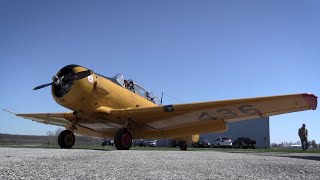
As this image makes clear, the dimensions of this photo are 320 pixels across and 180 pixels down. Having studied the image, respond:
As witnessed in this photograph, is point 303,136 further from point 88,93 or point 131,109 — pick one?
point 88,93

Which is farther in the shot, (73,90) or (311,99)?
(73,90)

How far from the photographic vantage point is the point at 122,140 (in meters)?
12.7

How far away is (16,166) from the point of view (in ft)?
16.0

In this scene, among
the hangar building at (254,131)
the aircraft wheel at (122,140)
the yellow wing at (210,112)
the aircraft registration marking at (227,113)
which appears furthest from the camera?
the hangar building at (254,131)

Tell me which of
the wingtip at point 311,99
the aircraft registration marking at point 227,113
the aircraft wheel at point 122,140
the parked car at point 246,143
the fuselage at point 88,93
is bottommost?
the aircraft wheel at point 122,140

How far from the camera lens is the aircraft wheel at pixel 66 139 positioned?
14.0 metres

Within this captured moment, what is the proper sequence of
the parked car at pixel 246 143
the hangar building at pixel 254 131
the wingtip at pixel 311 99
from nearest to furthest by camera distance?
1. the wingtip at pixel 311 99
2. the parked car at pixel 246 143
3. the hangar building at pixel 254 131

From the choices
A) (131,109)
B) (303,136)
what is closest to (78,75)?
(131,109)

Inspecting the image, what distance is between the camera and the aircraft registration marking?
40.8 feet

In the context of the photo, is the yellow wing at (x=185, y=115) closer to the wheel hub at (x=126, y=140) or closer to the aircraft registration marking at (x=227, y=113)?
the aircraft registration marking at (x=227, y=113)

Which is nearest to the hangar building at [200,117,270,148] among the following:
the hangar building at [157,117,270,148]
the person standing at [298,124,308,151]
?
the hangar building at [157,117,270,148]

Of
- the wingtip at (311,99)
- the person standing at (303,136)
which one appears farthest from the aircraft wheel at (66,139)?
the person standing at (303,136)

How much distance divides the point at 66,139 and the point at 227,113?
6374 mm

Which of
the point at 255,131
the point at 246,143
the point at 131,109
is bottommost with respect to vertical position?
the point at 246,143
